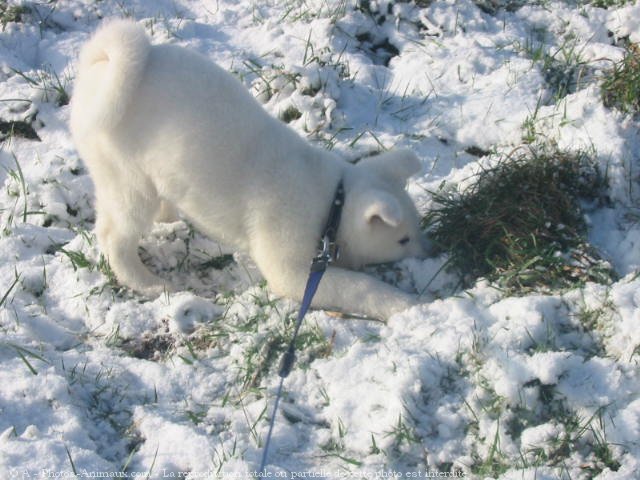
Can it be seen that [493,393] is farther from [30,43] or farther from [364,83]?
[30,43]

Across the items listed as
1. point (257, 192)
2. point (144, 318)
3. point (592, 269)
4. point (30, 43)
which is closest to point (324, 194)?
point (257, 192)

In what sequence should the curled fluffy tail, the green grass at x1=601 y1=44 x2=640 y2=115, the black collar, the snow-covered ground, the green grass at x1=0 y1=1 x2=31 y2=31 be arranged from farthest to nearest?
the green grass at x1=0 y1=1 x2=31 y2=31
the green grass at x1=601 y1=44 x2=640 y2=115
the black collar
the curled fluffy tail
the snow-covered ground

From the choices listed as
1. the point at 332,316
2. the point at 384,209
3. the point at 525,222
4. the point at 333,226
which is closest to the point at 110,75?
the point at 333,226

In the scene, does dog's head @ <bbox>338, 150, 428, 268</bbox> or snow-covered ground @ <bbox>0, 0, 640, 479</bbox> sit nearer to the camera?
snow-covered ground @ <bbox>0, 0, 640, 479</bbox>

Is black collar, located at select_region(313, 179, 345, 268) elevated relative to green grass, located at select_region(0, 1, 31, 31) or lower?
elevated

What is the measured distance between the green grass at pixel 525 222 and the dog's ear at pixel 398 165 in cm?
28

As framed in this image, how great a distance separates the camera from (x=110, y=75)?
320 cm

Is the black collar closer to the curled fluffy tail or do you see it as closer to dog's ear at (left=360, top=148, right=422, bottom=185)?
dog's ear at (left=360, top=148, right=422, bottom=185)

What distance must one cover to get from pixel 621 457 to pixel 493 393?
0.49m

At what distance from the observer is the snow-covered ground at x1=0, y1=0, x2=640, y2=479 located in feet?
8.20

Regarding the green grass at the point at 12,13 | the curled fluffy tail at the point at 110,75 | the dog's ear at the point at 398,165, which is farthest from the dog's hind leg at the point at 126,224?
the green grass at the point at 12,13

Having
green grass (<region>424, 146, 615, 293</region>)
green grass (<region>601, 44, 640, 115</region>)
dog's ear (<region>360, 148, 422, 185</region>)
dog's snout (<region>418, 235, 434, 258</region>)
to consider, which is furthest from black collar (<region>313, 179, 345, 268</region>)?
green grass (<region>601, 44, 640, 115</region>)

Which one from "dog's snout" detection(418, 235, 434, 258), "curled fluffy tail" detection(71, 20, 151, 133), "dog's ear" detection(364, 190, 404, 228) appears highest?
"curled fluffy tail" detection(71, 20, 151, 133)

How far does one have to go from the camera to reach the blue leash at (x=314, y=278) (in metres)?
2.54
